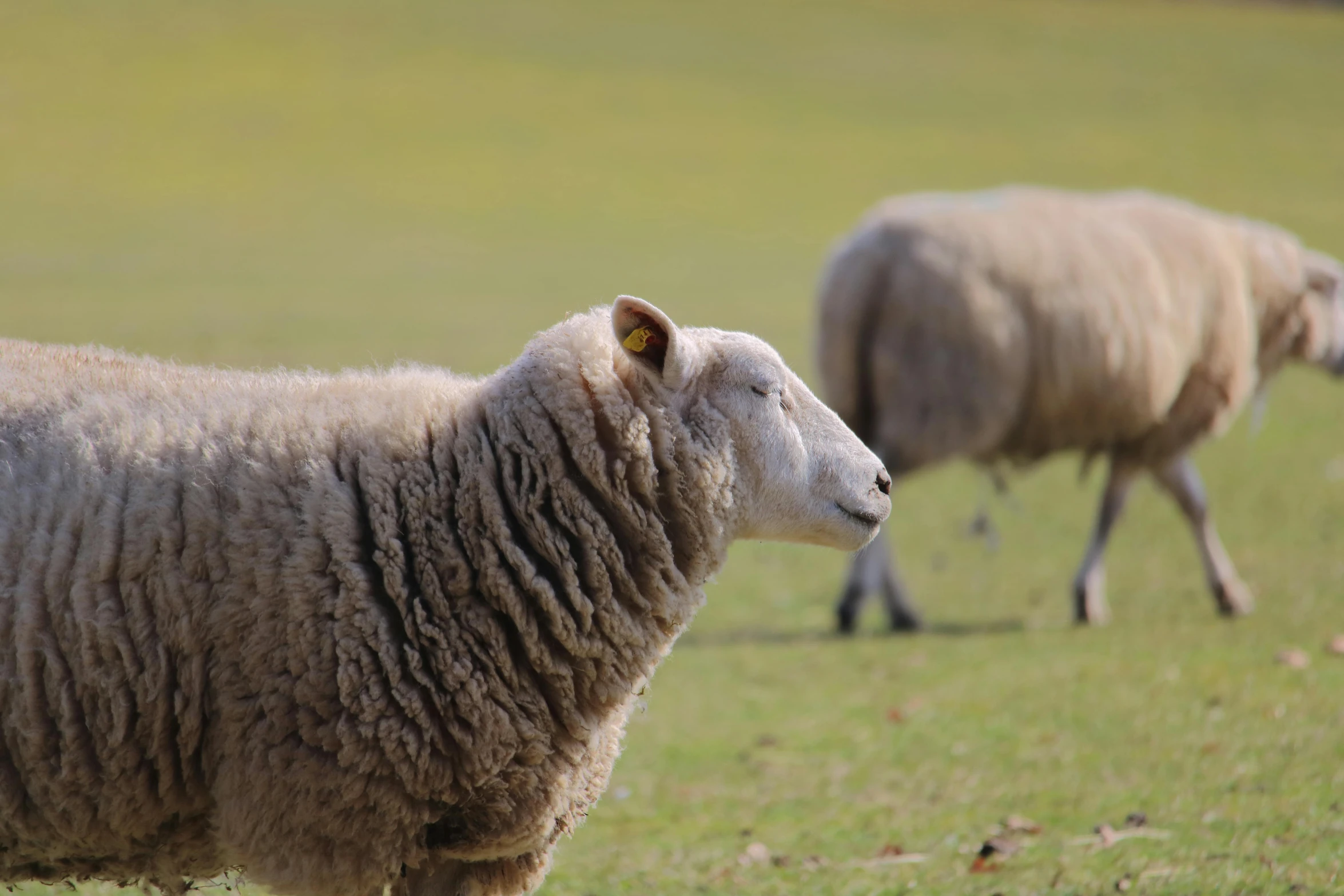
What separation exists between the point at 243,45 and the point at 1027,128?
959 inches

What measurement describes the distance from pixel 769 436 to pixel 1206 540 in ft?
20.5

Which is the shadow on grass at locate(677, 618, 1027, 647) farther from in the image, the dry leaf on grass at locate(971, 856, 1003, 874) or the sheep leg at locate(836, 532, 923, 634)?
the dry leaf on grass at locate(971, 856, 1003, 874)

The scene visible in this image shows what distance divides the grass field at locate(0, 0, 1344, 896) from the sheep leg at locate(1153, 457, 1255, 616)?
0.17 metres

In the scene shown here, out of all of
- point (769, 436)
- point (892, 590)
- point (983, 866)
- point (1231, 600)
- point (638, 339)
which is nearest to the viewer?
point (638, 339)

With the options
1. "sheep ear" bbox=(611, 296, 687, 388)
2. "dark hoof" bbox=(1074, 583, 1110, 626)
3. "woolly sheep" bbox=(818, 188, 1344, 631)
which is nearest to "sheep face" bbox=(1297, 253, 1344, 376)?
"woolly sheep" bbox=(818, 188, 1344, 631)

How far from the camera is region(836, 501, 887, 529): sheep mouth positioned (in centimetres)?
402

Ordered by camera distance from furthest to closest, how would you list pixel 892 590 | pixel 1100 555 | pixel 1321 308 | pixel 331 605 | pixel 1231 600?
pixel 1321 308, pixel 1100 555, pixel 892 590, pixel 1231 600, pixel 331 605

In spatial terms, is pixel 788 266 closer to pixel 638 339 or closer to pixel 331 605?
pixel 638 339

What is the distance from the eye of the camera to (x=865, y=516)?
159 inches

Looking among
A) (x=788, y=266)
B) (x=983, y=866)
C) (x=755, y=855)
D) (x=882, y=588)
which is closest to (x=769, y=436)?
(x=983, y=866)

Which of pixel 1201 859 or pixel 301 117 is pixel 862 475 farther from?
pixel 301 117

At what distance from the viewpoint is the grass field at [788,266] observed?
18.7 feet

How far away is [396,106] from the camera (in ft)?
133

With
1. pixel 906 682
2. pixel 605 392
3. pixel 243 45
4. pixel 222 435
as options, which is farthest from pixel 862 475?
pixel 243 45
